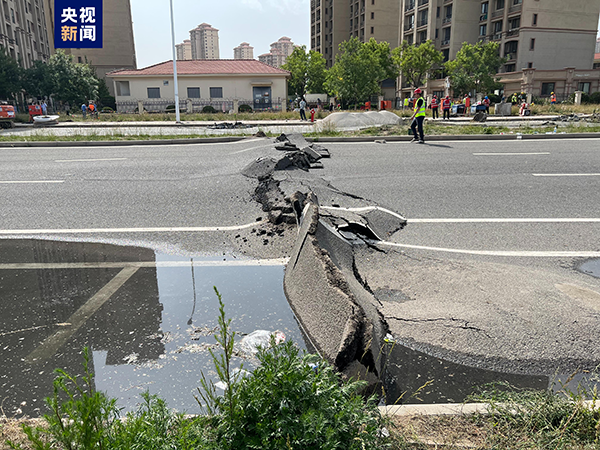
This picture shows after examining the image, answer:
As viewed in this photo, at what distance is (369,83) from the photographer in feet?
214

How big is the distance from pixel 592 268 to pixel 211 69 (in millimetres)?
60090

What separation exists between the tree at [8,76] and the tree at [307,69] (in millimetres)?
44145

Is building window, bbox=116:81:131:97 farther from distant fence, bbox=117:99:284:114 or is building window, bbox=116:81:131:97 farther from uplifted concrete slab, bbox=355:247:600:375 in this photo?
uplifted concrete slab, bbox=355:247:600:375

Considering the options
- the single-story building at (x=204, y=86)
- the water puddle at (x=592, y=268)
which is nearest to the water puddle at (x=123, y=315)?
the water puddle at (x=592, y=268)

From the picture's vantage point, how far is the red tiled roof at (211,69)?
57.6 metres

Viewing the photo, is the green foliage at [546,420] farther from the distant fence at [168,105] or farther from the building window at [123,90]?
the building window at [123,90]

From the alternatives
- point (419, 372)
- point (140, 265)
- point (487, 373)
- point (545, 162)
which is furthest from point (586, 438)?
point (545, 162)

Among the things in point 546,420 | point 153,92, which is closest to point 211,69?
point 153,92

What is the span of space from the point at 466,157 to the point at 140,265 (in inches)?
370

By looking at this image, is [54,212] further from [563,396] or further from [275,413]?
[563,396]

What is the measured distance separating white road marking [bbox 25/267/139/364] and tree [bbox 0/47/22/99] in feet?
193

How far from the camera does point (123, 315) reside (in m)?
3.81

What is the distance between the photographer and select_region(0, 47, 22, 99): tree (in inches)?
2032

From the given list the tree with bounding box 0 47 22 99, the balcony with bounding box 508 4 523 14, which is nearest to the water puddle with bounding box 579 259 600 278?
the tree with bounding box 0 47 22 99
